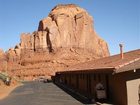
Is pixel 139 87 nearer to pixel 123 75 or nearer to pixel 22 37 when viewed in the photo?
pixel 123 75

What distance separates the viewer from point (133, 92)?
18.0m

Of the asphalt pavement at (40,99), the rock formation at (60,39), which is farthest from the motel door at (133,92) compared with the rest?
the rock formation at (60,39)

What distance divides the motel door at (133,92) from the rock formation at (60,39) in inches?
4078

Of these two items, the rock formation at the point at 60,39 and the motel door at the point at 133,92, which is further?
the rock formation at the point at 60,39

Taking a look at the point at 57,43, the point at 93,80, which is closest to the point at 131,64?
the point at 93,80

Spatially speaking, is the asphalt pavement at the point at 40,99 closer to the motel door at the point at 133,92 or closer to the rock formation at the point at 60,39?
the motel door at the point at 133,92

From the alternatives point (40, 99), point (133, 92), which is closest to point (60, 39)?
point (40, 99)

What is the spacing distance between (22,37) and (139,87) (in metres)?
129

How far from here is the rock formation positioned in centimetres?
12756

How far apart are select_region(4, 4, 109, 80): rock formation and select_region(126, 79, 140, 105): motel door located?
4078 inches

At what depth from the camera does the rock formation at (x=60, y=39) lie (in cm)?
12756

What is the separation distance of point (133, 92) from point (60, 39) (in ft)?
383

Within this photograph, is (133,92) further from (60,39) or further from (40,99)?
(60,39)

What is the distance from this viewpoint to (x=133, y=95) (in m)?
18.0
